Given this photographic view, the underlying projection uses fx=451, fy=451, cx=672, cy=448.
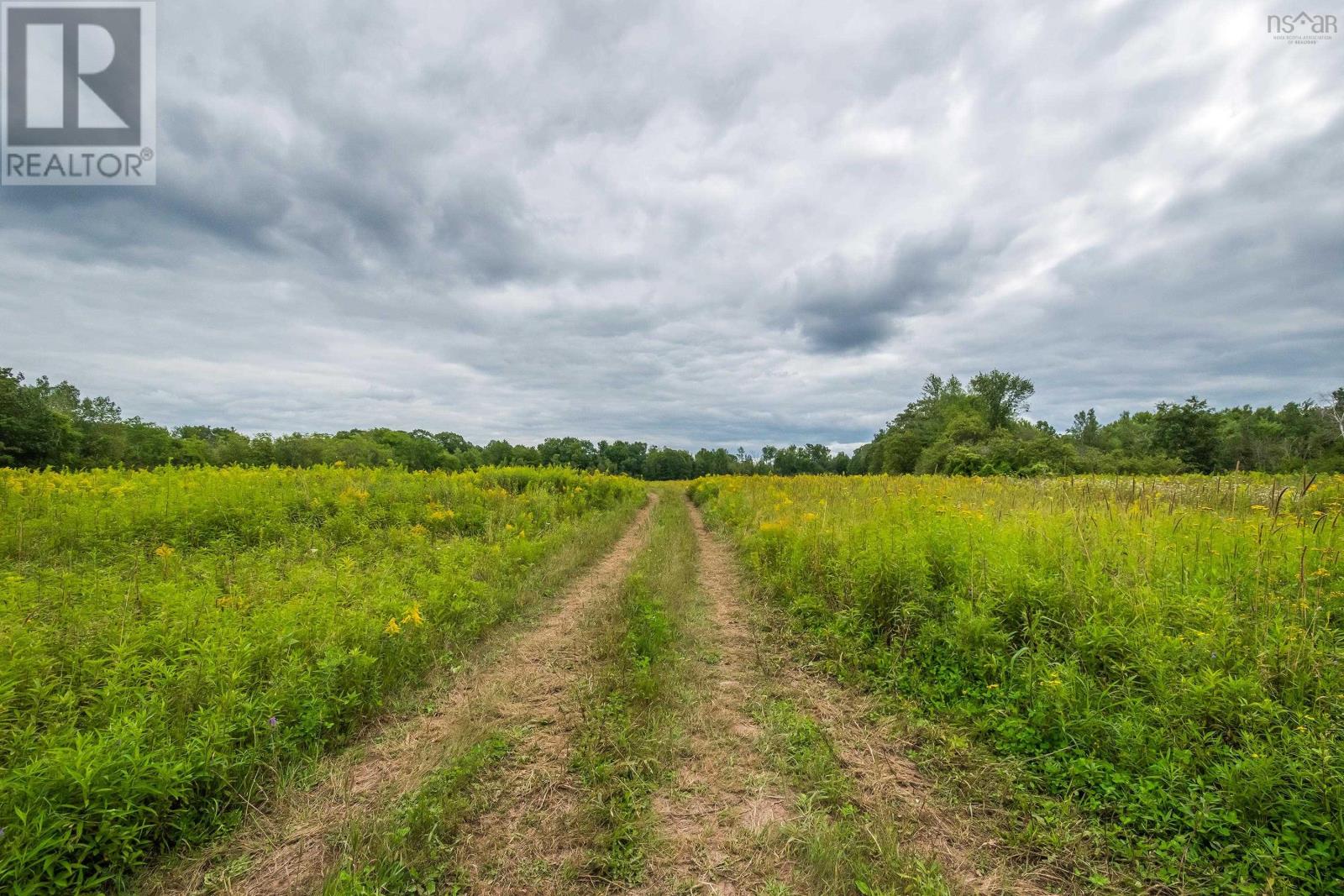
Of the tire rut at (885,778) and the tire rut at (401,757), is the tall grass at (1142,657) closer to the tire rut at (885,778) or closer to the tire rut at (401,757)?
the tire rut at (885,778)

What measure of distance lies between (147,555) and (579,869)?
7.49 meters

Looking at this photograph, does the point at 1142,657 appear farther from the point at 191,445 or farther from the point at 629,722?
the point at 191,445

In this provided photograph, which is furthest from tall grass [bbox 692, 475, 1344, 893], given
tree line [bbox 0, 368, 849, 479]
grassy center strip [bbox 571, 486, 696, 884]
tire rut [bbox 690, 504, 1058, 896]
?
tree line [bbox 0, 368, 849, 479]

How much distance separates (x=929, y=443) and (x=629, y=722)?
5667 centimetres

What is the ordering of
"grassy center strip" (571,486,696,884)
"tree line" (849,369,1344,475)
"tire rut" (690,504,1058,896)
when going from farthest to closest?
1. "tree line" (849,369,1344,475)
2. "grassy center strip" (571,486,696,884)
3. "tire rut" (690,504,1058,896)

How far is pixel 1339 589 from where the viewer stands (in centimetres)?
378

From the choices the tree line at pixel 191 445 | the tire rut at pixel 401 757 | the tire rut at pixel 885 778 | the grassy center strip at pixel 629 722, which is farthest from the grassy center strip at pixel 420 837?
the tree line at pixel 191 445

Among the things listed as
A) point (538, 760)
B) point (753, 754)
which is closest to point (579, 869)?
point (538, 760)

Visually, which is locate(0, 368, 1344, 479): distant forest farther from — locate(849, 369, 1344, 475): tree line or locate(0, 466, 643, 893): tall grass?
locate(0, 466, 643, 893): tall grass

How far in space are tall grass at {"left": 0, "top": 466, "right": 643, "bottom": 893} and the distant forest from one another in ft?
38.8

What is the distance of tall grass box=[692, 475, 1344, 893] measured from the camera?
245 cm

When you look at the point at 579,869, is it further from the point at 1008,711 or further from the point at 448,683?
the point at 1008,711

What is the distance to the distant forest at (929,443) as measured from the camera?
90.2 ft

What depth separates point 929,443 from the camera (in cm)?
5172
